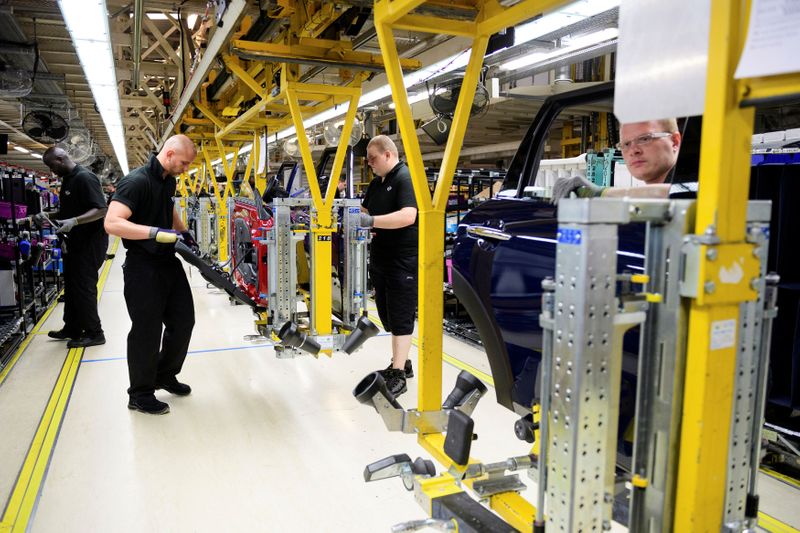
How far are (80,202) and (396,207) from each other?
11.7 ft

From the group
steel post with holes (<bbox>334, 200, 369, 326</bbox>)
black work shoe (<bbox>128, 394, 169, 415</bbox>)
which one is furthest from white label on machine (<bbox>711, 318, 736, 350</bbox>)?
black work shoe (<bbox>128, 394, 169, 415</bbox>)

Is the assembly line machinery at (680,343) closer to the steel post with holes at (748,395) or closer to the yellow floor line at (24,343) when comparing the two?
the steel post with holes at (748,395)

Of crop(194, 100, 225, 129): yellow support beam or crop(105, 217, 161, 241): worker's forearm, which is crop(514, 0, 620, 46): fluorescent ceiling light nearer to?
crop(105, 217, 161, 241): worker's forearm

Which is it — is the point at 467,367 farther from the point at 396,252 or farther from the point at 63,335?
the point at 63,335

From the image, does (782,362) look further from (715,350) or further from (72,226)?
(72,226)

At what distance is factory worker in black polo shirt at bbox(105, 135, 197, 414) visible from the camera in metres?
3.88

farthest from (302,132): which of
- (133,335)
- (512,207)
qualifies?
(512,207)

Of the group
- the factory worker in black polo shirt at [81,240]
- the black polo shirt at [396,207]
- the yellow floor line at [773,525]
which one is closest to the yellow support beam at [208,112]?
the factory worker in black polo shirt at [81,240]

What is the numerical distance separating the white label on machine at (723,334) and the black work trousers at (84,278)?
19.4ft

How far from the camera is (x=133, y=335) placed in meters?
3.97

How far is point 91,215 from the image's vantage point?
568 cm

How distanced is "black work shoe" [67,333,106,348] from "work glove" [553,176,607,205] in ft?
17.7

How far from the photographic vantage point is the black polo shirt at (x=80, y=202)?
225 inches

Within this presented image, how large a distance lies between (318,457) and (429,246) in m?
1.56
